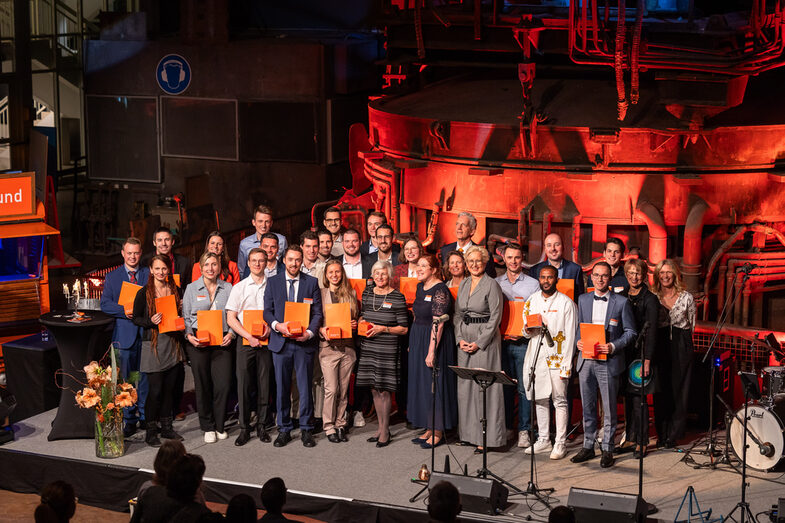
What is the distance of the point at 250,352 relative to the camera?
10.6 meters

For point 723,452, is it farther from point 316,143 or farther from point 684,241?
point 316,143

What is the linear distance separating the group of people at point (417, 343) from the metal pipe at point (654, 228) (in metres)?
1.98

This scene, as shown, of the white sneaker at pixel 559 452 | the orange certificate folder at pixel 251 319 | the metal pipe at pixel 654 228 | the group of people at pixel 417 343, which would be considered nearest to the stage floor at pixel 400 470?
the white sneaker at pixel 559 452

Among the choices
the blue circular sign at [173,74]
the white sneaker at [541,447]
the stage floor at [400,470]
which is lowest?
the stage floor at [400,470]

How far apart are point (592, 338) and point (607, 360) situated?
0.27 metres

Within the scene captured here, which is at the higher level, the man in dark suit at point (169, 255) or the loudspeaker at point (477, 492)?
the man in dark suit at point (169, 255)

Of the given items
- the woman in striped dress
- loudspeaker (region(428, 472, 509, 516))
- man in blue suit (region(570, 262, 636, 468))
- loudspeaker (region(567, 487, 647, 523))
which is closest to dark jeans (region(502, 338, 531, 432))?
man in blue suit (region(570, 262, 636, 468))

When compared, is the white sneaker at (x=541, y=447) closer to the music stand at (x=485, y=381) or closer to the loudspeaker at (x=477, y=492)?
the music stand at (x=485, y=381)

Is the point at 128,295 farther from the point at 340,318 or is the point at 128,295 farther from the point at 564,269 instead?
the point at 564,269

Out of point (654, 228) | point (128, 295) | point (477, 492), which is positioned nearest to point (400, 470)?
point (477, 492)

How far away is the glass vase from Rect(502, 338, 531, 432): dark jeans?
367cm

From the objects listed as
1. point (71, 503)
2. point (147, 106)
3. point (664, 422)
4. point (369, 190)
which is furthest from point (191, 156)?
point (71, 503)

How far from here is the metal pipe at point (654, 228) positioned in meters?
12.5

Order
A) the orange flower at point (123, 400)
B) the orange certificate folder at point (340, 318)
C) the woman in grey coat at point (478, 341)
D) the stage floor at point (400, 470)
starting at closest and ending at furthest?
the stage floor at point (400, 470) → the woman in grey coat at point (478, 341) → the orange flower at point (123, 400) → the orange certificate folder at point (340, 318)
